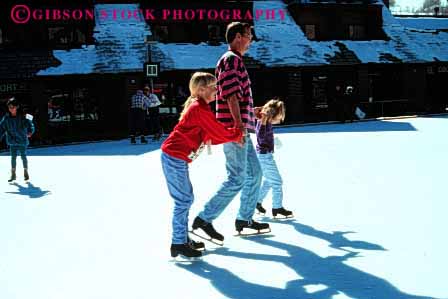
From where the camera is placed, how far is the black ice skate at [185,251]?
4.65m

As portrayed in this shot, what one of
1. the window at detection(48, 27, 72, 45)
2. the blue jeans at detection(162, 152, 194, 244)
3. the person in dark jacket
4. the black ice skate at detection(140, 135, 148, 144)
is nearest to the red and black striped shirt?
the blue jeans at detection(162, 152, 194, 244)

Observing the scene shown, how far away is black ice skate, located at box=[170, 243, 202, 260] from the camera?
4.65 m

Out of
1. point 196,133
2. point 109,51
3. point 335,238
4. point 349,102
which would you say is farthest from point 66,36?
point 335,238

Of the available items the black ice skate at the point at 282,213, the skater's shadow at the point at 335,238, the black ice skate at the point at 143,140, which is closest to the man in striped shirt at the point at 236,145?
the skater's shadow at the point at 335,238

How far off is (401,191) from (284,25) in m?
20.6

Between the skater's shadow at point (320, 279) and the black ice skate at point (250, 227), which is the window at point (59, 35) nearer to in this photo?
the black ice skate at point (250, 227)

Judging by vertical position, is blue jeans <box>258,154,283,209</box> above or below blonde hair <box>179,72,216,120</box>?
below

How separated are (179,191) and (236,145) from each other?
671 millimetres

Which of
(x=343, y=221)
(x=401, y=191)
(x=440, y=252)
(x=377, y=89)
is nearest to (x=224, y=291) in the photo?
(x=440, y=252)

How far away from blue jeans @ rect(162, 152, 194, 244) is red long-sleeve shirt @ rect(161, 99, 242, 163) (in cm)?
7

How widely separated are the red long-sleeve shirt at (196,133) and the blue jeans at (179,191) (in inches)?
2.9

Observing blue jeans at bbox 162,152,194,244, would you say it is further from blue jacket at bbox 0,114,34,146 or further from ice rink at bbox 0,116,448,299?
blue jacket at bbox 0,114,34,146

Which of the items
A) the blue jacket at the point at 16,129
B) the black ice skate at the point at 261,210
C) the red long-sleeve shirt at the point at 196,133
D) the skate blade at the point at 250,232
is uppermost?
the red long-sleeve shirt at the point at 196,133

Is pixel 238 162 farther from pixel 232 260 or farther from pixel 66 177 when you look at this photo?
pixel 66 177
